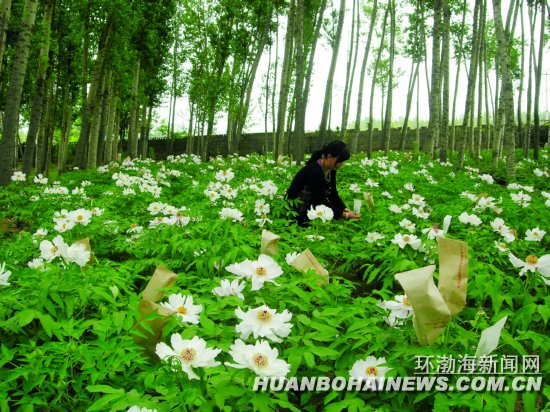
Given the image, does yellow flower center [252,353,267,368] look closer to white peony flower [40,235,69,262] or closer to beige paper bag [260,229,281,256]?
beige paper bag [260,229,281,256]

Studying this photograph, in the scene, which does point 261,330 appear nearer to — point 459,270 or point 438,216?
point 459,270

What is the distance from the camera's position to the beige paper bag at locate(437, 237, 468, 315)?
1.57 metres

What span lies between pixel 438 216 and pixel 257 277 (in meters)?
3.56

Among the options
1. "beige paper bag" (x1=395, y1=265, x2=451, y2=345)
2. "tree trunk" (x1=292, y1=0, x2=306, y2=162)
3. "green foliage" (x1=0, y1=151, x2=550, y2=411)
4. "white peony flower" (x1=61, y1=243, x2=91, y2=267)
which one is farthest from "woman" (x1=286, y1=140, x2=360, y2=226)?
"tree trunk" (x1=292, y1=0, x2=306, y2=162)

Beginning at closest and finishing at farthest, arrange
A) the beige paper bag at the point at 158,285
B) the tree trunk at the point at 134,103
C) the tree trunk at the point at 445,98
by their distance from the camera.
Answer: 1. the beige paper bag at the point at 158,285
2. the tree trunk at the point at 445,98
3. the tree trunk at the point at 134,103

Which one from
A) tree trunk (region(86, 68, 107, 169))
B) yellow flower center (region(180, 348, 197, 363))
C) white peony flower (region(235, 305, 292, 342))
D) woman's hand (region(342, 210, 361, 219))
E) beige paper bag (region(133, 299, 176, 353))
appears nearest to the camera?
yellow flower center (region(180, 348, 197, 363))

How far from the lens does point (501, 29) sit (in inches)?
342

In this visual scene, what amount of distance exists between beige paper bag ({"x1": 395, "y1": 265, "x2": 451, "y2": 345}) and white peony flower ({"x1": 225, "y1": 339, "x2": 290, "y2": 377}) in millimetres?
543

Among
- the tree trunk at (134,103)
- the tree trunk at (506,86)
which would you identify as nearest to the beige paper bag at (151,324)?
the tree trunk at (506,86)

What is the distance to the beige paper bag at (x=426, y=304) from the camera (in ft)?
Answer: 4.73

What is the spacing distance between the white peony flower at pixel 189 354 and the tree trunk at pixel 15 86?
8.15m

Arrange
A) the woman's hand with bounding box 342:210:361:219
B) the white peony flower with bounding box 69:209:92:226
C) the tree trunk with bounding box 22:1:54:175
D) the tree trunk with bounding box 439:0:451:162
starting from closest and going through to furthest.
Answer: the white peony flower with bounding box 69:209:92:226 → the woman's hand with bounding box 342:210:361:219 → the tree trunk with bounding box 22:1:54:175 → the tree trunk with bounding box 439:0:451:162

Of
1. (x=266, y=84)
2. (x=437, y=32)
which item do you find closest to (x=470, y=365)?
(x=437, y=32)

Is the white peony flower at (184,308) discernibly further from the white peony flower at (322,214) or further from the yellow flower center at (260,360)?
the white peony flower at (322,214)
